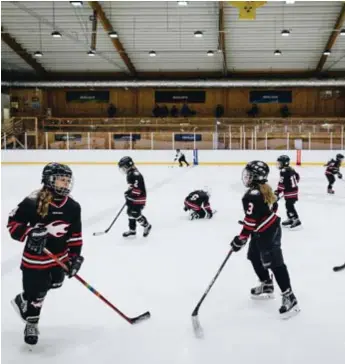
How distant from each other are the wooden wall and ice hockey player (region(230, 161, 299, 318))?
21.6m

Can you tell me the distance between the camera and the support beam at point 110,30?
1571 cm

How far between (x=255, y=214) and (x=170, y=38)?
16738 millimetres

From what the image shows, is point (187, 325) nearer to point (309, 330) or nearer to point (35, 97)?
point (309, 330)

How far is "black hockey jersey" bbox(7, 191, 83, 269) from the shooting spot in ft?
7.68

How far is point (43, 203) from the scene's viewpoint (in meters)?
2.34

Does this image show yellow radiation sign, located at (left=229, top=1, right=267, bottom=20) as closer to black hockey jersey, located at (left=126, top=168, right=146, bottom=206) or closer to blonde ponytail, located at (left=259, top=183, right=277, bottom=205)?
black hockey jersey, located at (left=126, top=168, right=146, bottom=206)

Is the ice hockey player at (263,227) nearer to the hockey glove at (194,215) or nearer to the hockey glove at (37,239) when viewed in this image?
the hockey glove at (37,239)

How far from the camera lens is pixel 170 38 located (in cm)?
1833

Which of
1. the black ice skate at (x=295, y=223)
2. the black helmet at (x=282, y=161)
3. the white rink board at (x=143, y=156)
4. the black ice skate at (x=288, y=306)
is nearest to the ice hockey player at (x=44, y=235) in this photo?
the black ice skate at (x=288, y=306)

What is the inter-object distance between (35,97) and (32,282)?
23.3 meters

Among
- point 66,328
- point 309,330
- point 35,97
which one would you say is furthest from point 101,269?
point 35,97

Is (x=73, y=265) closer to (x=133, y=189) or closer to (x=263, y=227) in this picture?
(x=263, y=227)

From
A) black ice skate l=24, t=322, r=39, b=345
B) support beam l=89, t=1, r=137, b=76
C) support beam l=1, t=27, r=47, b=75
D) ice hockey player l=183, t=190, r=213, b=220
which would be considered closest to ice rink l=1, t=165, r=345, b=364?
black ice skate l=24, t=322, r=39, b=345

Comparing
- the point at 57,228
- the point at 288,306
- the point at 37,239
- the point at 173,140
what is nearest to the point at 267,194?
the point at 288,306
